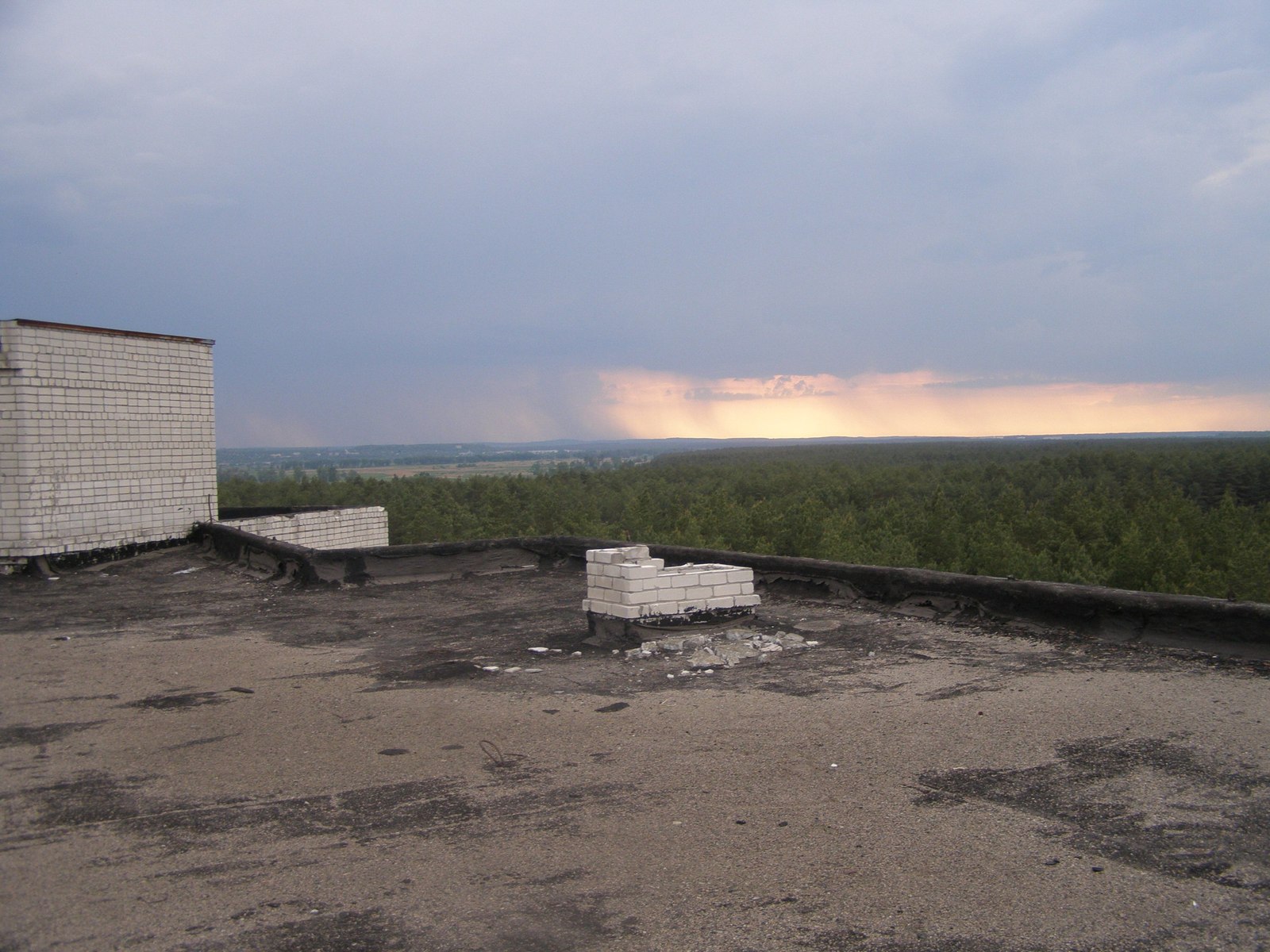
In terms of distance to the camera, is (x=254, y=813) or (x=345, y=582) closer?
(x=254, y=813)

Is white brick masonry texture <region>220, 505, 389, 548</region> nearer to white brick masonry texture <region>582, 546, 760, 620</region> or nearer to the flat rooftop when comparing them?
the flat rooftop

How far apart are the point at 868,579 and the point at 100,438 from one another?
36.7 ft

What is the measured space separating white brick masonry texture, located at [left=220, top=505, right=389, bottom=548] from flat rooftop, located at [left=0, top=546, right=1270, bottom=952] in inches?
310

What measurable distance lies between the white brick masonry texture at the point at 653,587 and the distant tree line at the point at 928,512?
2671 centimetres

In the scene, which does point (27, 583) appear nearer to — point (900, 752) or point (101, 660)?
point (101, 660)

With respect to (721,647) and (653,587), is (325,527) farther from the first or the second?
(721,647)

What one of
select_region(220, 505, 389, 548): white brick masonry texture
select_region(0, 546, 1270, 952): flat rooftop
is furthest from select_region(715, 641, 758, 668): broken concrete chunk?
select_region(220, 505, 389, 548): white brick masonry texture

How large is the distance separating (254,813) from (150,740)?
1794 mm

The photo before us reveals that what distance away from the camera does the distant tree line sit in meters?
42.3

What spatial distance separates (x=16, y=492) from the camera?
13.5m

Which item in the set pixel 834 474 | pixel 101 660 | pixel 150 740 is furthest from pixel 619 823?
pixel 834 474

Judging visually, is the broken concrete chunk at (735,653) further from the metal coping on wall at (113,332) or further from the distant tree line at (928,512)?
the distant tree line at (928,512)

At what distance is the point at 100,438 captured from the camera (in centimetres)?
1445

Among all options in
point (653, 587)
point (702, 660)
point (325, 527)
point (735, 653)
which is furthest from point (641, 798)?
point (325, 527)
